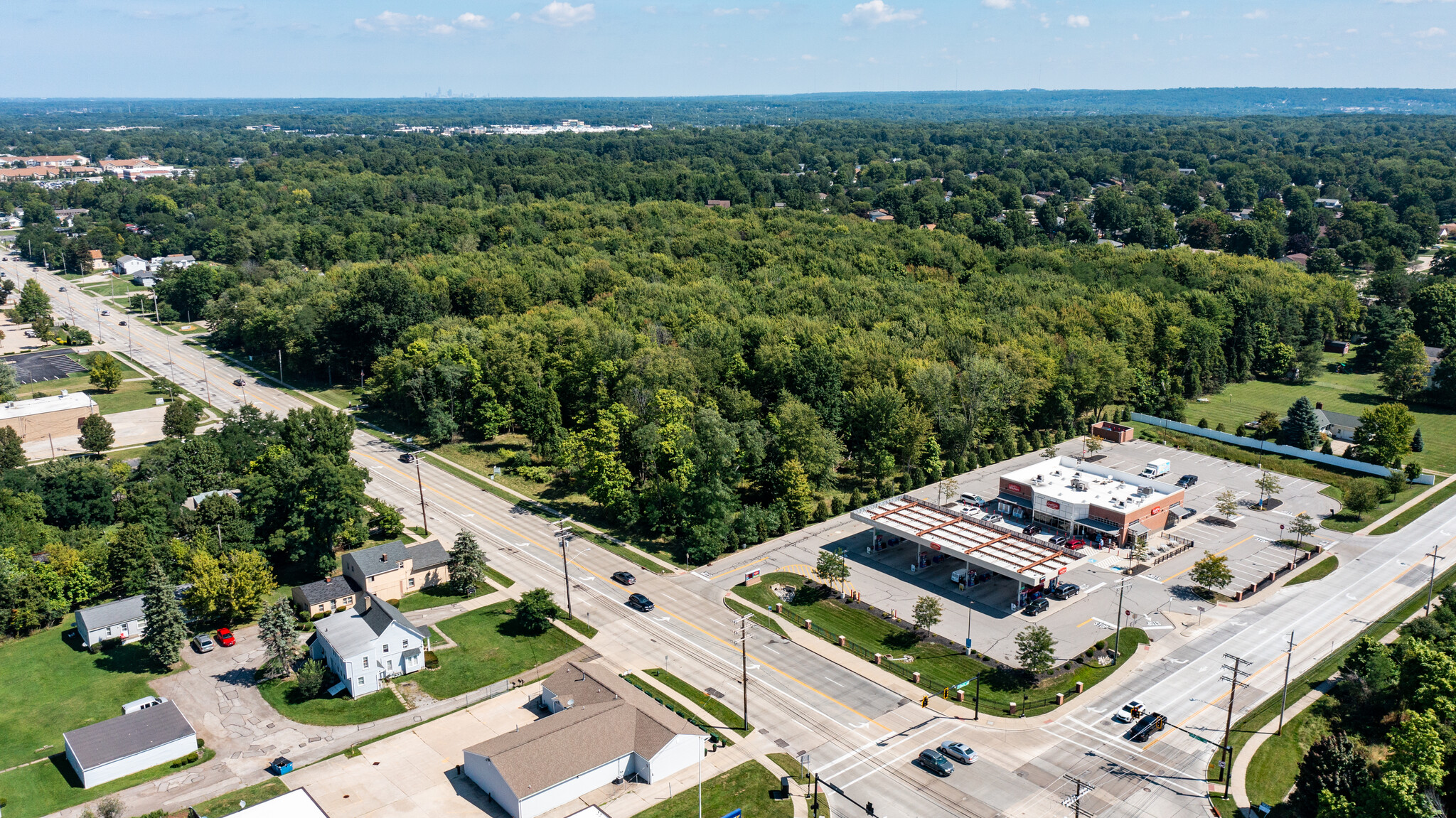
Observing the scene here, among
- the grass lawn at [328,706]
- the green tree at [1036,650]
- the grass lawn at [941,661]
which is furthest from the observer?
the grass lawn at [941,661]

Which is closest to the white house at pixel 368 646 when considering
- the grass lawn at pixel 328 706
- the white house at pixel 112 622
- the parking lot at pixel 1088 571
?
the grass lawn at pixel 328 706

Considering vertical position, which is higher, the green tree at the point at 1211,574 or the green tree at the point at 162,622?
the green tree at the point at 162,622

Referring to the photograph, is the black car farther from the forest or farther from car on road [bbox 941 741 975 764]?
the forest

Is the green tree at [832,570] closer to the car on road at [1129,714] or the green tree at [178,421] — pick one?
the car on road at [1129,714]

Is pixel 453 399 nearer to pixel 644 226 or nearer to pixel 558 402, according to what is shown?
pixel 558 402

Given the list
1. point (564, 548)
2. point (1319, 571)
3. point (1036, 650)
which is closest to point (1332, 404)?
point (1319, 571)

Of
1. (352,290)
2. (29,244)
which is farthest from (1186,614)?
(29,244)
